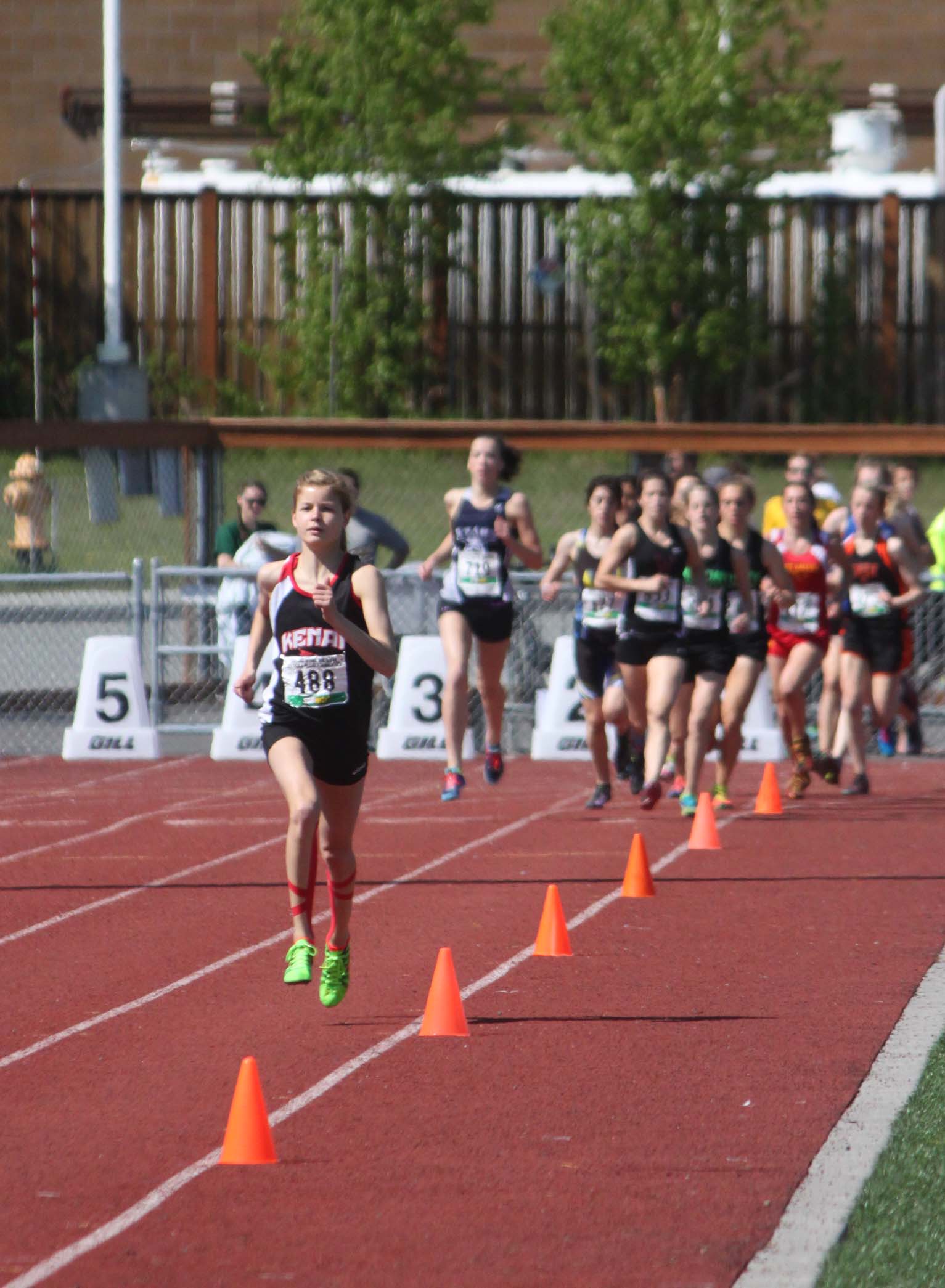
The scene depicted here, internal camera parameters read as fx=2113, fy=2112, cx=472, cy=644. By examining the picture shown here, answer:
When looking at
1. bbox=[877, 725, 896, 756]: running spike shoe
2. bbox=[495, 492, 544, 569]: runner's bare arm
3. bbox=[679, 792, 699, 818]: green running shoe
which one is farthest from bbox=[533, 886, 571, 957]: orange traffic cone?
bbox=[877, 725, 896, 756]: running spike shoe

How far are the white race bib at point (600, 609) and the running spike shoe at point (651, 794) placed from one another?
3.84 ft

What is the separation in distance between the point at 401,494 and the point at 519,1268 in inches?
748

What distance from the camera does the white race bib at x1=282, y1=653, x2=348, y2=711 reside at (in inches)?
294

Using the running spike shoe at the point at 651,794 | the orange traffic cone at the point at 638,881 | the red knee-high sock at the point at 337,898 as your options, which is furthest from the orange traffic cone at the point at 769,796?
the red knee-high sock at the point at 337,898

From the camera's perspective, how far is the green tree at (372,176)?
86.1 ft

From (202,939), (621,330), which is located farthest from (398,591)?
(621,330)

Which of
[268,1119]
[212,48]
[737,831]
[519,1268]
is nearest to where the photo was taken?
[519,1268]

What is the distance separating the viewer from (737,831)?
12180 mm

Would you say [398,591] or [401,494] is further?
[401,494]

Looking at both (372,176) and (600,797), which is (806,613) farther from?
(372,176)

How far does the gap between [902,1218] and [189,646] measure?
1238 cm

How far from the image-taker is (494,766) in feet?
43.2

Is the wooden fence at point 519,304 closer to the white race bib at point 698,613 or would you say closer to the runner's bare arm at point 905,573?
the runner's bare arm at point 905,573

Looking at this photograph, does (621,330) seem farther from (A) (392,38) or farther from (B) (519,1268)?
(B) (519,1268)
